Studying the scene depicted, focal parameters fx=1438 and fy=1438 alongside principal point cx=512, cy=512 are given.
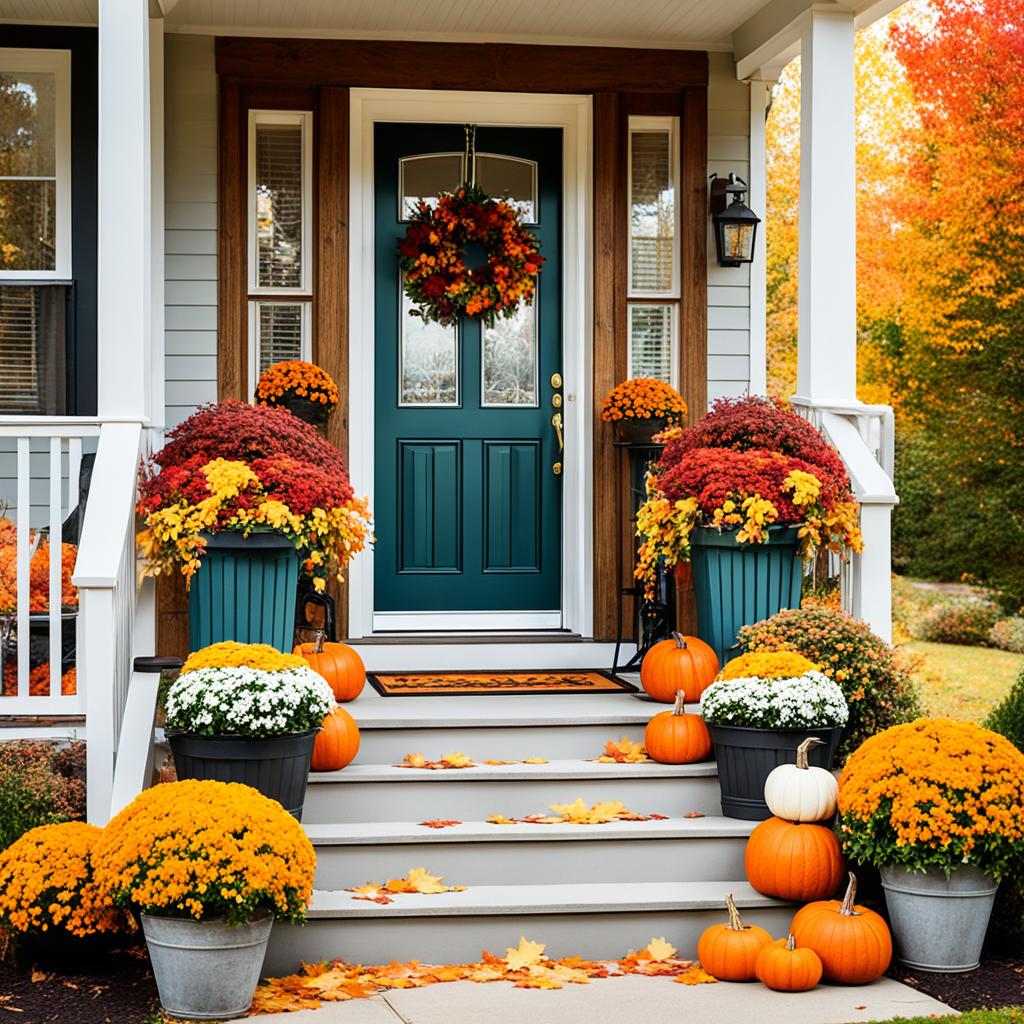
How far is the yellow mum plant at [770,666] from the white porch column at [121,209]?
226 cm

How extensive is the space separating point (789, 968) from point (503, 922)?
0.86 m

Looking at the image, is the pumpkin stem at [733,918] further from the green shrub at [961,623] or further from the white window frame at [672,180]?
the green shrub at [961,623]

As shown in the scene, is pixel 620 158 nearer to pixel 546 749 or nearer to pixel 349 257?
pixel 349 257

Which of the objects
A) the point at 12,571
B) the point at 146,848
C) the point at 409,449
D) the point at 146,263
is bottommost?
the point at 146,848

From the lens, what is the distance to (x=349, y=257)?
657 cm

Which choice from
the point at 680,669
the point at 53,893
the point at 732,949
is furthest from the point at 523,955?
the point at 680,669

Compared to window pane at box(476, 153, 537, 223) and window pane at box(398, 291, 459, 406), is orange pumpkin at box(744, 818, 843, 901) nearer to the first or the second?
window pane at box(398, 291, 459, 406)

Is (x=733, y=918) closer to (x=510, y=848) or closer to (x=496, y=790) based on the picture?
(x=510, y=848)

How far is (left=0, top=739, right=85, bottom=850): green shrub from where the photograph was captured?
15.2ft

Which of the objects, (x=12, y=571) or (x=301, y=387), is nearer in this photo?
(x=12, y=571)

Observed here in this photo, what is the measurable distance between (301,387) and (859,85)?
10.2 metres

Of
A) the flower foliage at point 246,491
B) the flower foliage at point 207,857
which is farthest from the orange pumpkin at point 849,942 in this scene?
the flower foliage at point 246,491

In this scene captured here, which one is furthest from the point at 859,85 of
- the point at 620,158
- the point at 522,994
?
the point at 522,994

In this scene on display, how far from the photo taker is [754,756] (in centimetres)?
470
